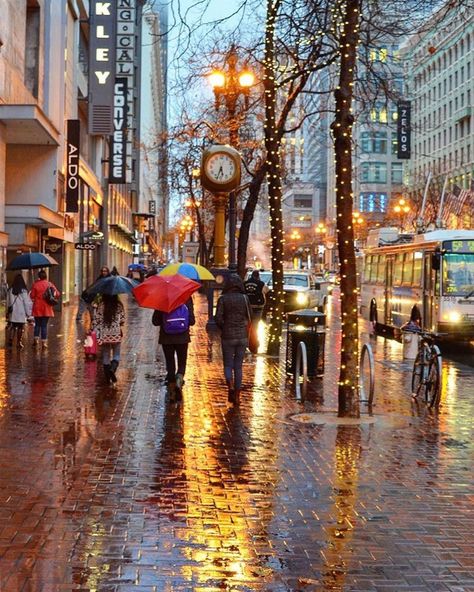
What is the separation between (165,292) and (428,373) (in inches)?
161

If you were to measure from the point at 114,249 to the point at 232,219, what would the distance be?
4645cm

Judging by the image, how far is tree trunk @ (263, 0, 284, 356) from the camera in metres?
18.6

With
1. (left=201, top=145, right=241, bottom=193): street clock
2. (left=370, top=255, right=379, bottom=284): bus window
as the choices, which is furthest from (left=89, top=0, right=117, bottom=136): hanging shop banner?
(left=201, top=145, right=241, bottom=193): street clock

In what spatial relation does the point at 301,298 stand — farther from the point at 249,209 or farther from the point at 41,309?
the point at 41,309

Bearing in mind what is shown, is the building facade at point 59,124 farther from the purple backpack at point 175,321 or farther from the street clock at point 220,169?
the purple backpack at point 175,321

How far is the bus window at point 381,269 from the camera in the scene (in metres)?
30.5

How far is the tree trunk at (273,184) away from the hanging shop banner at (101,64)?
26.2 metres

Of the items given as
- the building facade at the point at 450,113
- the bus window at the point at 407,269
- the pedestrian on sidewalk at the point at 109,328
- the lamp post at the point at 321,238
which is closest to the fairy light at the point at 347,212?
the pedestrian on sidewalk at the point at 109,328

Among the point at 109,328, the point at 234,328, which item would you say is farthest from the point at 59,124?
the point at 234,328

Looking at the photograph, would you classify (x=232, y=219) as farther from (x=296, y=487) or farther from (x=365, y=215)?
(x=365, y=215)

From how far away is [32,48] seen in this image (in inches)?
1255

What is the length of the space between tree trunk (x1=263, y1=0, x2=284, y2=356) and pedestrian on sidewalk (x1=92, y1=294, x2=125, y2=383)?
5.40 metres

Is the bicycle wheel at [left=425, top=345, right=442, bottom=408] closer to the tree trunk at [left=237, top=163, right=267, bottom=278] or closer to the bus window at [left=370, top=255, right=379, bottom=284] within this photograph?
the tree trunk at [left=237, top=163, right=267, bottom=278]

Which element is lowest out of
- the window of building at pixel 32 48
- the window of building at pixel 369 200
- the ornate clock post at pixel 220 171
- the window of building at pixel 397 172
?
the ornate clock post at pixel 220 171
